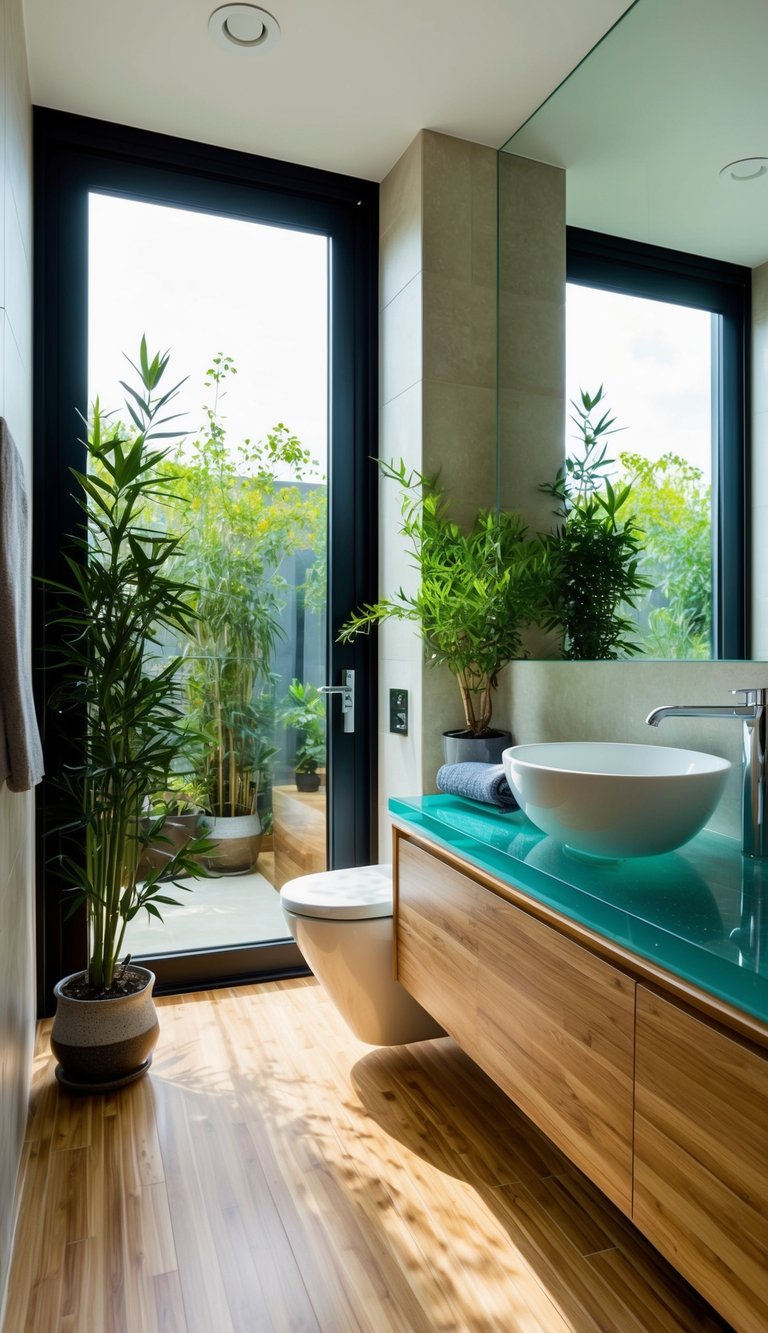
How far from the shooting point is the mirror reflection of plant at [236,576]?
8.52ft

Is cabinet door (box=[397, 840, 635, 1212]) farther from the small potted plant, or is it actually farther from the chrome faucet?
the small potted plant

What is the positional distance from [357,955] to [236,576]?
1.21 m

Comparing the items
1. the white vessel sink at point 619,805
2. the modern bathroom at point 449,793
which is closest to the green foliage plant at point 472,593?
the modern bathroom at point 449,793

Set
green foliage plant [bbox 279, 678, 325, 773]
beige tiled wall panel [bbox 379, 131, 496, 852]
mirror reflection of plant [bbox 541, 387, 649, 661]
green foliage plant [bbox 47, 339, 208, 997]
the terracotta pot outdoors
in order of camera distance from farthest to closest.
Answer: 1. green foliage plant [bbox 279, 678, 325, 773]
2. the terracotta pot outdoors
3. beige tiled wall panel [bbox 379, 131, 496, 852]
4. green foliage plant [bbox 47, 339, 208, 997]
5. mirror reflection of plant [bbox 541, 387, 649, 661]

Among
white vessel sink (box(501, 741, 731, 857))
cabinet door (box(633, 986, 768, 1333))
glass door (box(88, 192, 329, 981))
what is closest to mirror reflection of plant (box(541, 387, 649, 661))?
white vessel sink (box(501, 741, 731, 857))

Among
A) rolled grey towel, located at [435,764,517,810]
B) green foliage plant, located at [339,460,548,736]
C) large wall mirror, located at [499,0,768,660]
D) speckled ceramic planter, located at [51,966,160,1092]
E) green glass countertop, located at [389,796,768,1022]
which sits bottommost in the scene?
speckled ceramic planter, located at [51,966,160,1092]

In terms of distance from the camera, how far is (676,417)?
1.79 metres

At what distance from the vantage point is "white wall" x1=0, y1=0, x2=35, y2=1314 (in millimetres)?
1532

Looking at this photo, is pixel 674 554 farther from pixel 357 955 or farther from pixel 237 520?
pixel 237 520

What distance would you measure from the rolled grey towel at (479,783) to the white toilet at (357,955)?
0.32 meters

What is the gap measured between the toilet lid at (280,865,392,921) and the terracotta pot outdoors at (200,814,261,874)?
0.46m

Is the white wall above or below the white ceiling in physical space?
below

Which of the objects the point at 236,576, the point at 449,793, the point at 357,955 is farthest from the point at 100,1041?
the point at 236,576

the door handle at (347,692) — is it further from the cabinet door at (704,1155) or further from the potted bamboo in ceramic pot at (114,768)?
the cabinet door at (704,1155)
